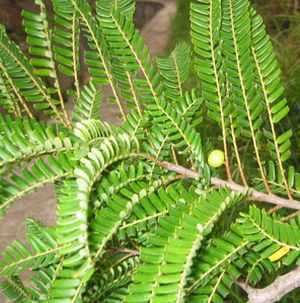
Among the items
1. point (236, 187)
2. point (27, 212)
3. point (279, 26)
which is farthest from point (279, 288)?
point (279, 26)

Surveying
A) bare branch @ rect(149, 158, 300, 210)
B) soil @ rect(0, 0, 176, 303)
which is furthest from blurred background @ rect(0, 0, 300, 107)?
bare branch @ rect(149, 158, 300, 210)

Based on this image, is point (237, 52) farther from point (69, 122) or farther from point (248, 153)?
point (248, 153)

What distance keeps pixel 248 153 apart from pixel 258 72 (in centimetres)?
104

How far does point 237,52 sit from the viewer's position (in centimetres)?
40

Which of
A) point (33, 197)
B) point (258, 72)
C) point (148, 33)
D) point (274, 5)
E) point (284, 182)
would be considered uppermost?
point (258, 72)

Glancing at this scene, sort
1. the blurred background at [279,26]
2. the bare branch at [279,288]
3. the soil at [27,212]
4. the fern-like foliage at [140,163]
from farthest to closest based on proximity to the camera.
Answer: the soil at [27,212], the blurred background at [279,26], the bare branch at [279,288], the fern-like foliage at [140,163]

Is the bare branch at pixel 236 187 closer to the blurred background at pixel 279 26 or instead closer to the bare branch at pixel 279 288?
the bare branch at pixel 279 288

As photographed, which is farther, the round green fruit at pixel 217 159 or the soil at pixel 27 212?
Answer: the soil at pixel 27 212

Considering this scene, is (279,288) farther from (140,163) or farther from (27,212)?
(27,212)

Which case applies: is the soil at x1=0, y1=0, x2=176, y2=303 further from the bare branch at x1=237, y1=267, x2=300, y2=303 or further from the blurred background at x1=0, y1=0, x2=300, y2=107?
the bare branch at x1=237, y1=267, x2=300, y2=303

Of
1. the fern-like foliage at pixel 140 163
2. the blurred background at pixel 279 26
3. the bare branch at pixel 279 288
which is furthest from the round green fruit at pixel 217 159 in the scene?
the blurred background at pixel 279 26

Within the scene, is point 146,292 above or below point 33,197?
above

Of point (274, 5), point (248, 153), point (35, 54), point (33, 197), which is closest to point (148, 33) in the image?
point (274, 5)

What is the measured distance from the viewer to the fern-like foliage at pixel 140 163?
12.2 inches
